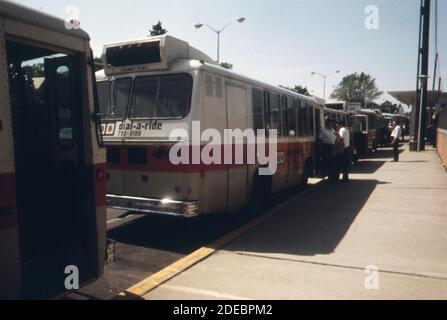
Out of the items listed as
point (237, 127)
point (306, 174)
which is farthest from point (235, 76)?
point (306, 174)

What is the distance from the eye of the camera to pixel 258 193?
8414 millimetres

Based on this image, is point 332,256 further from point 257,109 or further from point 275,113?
point 275,113

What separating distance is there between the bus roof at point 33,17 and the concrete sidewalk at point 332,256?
113 inches

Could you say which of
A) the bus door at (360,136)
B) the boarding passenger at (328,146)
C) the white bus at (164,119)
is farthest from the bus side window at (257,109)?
the bus door at (360,136)

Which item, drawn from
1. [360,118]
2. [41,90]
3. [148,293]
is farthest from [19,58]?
[360,118]

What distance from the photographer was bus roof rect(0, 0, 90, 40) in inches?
130

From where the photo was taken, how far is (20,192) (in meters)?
4.26

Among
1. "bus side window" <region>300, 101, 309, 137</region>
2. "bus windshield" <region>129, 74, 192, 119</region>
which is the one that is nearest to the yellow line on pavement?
"bus windshield" <region>129, 74, 192, 119</region>

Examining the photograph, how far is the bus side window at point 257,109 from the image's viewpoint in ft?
26.6

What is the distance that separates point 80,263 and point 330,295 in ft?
8.92

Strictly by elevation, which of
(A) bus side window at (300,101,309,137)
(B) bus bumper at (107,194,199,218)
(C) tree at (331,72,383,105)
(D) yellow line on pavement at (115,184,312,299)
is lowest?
(D) yellow line on pavement at (115,184,312,299)

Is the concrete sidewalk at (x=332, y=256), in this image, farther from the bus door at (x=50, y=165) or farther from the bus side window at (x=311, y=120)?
the bus side window at (x=311, y=120)

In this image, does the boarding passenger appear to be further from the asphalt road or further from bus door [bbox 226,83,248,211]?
bus door [bbox 226,83,248,211]

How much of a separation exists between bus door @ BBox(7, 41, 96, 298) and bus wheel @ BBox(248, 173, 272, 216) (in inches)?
171
